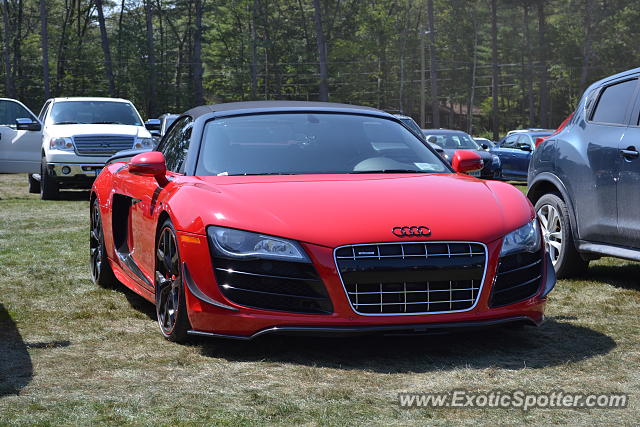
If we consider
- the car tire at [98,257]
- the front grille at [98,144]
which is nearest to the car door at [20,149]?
the front grille at [98,144]

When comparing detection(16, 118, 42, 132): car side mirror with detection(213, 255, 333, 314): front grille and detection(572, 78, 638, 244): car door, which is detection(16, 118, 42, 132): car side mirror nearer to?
detection(572, 78, 638, 244): car door

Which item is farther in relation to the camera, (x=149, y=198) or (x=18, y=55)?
(x=18, y=55)

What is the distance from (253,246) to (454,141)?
24.9 m

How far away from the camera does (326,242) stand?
521 cm

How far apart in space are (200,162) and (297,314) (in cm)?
140

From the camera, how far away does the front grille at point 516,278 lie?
546 centimetres

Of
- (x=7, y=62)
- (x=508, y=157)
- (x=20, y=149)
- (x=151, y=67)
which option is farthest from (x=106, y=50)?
(x=20, y=149)

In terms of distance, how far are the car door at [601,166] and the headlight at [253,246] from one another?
3.22 m

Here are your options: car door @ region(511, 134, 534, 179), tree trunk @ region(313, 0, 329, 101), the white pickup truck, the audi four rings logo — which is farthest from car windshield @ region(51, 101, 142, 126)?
tree trunk @ region(313, 0, 329, 101)

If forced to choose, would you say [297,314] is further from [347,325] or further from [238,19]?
[238,19]

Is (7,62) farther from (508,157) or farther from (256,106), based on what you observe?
(256,106)

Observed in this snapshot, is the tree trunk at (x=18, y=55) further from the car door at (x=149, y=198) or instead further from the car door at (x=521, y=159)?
the car door at (x=149, y=198)

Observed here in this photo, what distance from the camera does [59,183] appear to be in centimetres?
1877

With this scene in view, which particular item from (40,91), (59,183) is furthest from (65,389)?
(40,91)
